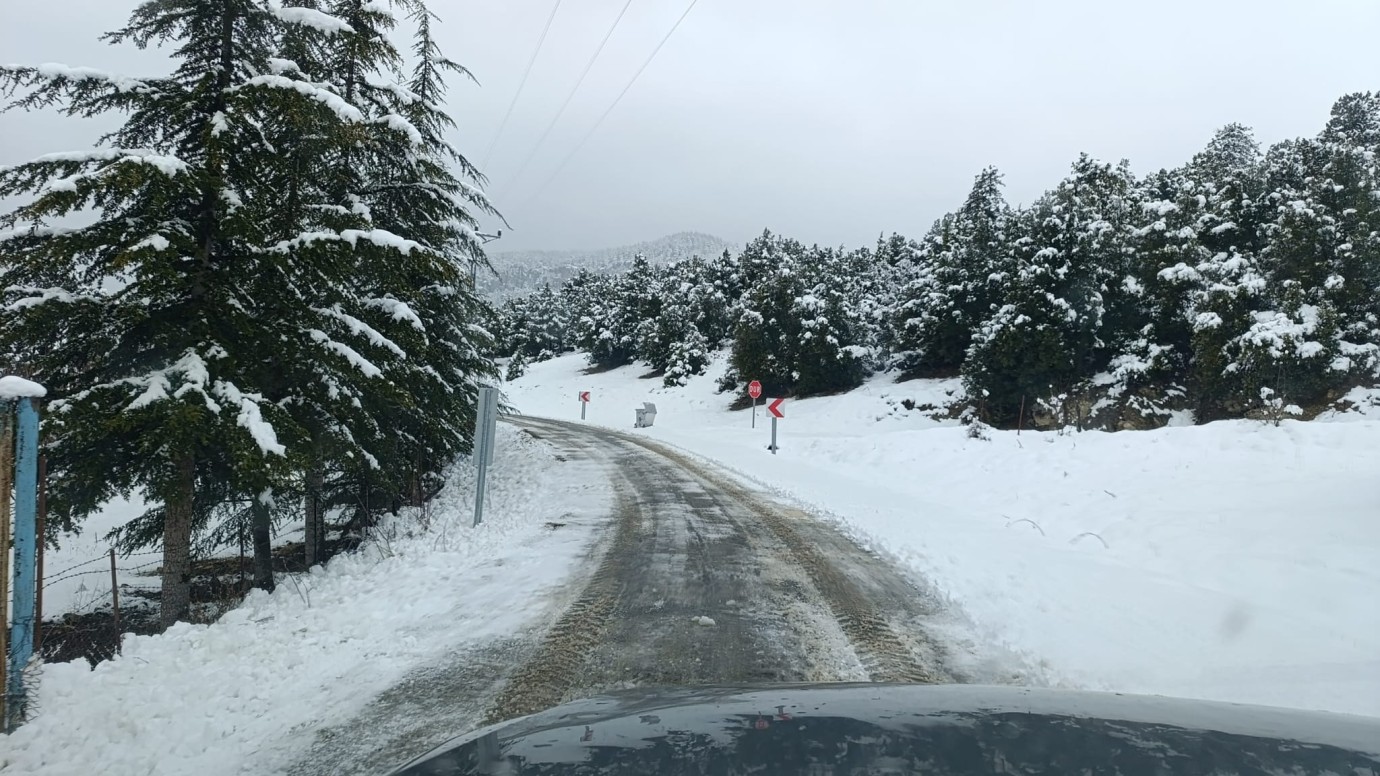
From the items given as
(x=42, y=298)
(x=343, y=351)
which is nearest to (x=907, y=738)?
(x=343, y=351)

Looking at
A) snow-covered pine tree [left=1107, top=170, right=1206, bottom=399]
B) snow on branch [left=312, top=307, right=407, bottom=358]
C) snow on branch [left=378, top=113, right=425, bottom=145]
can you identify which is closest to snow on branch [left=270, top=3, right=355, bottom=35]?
snow on branch [left=378, top=113, right=425, bottom=145]

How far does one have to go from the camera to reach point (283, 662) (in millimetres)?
4754

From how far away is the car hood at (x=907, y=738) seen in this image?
1.96 metres

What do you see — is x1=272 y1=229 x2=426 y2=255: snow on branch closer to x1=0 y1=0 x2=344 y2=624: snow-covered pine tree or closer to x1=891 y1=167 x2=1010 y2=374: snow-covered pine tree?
x1=0 y1=0 x2=344 y2=624: snow-covered pine tree

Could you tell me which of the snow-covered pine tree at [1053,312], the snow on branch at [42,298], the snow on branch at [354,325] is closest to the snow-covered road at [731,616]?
the snow on branch at [354,325]

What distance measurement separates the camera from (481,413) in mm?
10453

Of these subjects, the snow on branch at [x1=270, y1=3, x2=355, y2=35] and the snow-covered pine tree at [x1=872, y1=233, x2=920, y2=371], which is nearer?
the snow on branch at [x1=270, y1=3, x2=355, y2=35]

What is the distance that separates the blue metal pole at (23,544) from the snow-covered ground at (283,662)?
0.22 m

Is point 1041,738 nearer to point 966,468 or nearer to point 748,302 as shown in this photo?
point 966,468

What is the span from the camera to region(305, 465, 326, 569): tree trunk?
1042 centimetres

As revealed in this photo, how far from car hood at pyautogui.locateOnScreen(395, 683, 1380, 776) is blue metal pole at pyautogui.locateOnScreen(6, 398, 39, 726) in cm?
315

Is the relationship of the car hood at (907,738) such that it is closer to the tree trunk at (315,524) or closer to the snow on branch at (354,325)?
the snow on branch at (354,325)

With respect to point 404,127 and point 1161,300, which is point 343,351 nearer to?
point 404,127

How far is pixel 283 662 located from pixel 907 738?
447cm
